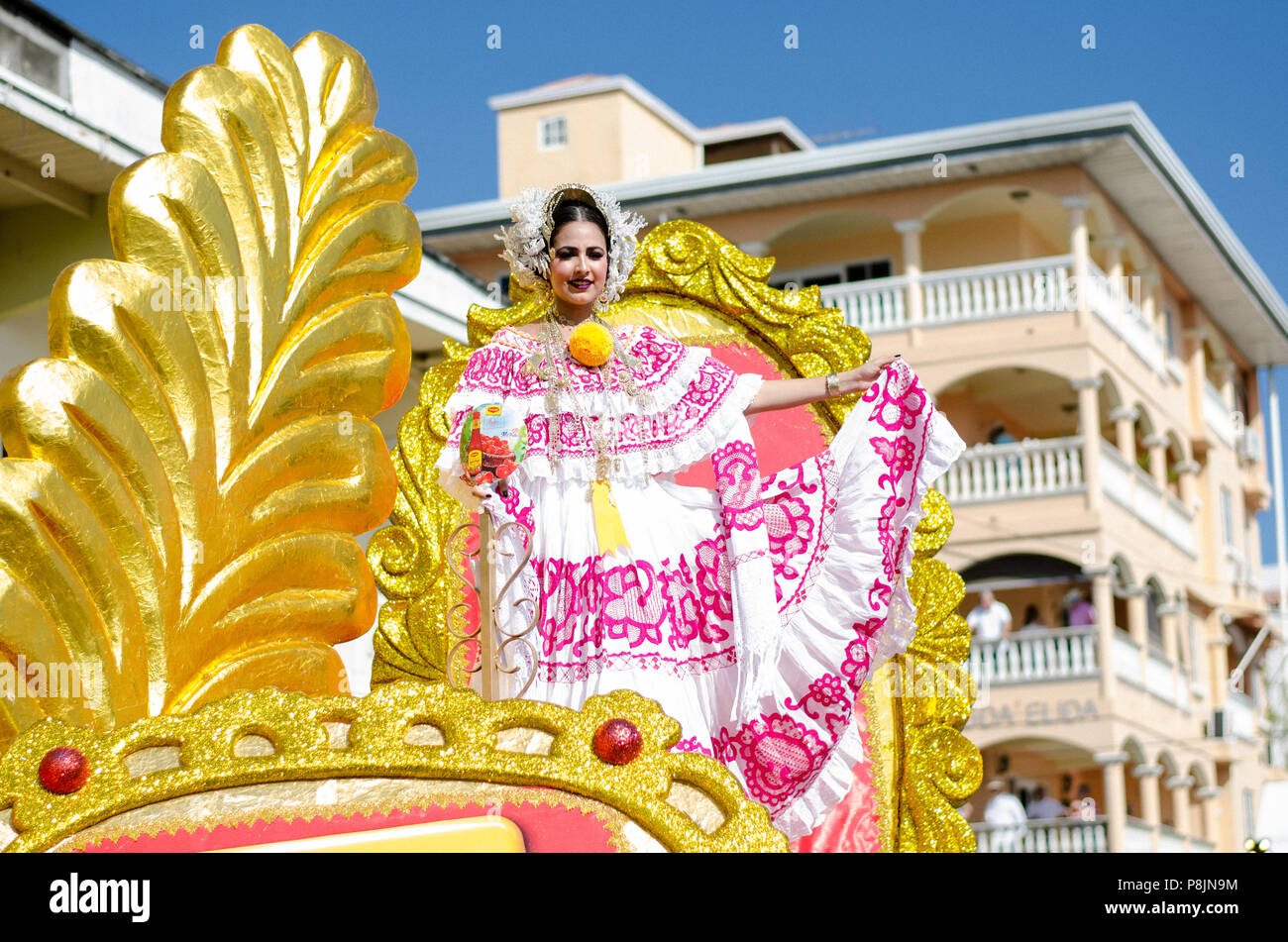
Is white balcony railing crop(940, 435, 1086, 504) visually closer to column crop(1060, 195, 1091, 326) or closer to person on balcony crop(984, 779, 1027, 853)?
column crop(1060, 195, 1091, 326)

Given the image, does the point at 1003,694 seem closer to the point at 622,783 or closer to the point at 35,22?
the point at 35,22

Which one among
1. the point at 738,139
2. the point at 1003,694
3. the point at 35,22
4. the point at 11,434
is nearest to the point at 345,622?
the point at 11,434

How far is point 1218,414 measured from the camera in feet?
94.5

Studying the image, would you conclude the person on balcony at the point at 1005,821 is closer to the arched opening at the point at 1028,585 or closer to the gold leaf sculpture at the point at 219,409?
the arched opening at the point at 1028,585

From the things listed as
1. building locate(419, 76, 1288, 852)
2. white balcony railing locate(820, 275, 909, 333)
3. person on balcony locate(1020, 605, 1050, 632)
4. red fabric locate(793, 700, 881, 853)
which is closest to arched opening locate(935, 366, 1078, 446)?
building locate(419, 76, 1288, 852)

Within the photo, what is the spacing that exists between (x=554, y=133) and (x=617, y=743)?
2553 centimetres

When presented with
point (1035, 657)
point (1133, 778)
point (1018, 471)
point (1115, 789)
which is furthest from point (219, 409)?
point (1133, 778)

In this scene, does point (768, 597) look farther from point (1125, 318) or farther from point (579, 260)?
point (1125, 318)

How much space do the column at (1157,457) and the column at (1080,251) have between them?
11.4 ft

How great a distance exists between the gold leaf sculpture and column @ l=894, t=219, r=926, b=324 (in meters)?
19.7

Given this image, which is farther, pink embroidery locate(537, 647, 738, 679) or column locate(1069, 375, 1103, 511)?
column locate(1069, 375, 1103, 511)

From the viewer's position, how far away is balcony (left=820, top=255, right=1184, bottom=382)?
Answer: 22.2m
